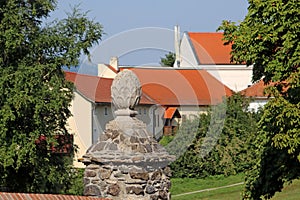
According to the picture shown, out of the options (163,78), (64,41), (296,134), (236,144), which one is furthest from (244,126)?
(296,134)

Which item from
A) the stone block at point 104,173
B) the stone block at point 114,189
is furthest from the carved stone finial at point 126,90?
the stone block at point 114,189

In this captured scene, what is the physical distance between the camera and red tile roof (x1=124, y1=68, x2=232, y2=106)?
3804 centimetres

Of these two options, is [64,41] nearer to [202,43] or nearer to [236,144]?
[236,144]

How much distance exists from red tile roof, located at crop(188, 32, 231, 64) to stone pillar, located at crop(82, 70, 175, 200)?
180 ft

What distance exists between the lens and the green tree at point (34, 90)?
25.6 metres

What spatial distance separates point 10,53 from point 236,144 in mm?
15593

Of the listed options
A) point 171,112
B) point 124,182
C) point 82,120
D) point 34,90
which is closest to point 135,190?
point 124,182

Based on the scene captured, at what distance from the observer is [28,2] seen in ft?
90.2

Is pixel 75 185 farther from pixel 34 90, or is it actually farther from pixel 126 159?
pixel 126 159

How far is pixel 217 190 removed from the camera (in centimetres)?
3244

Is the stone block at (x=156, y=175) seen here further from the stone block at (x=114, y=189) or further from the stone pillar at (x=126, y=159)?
the stone block at (x=114, y=189)

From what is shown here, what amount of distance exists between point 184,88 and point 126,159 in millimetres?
31402

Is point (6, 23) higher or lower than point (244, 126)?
higher

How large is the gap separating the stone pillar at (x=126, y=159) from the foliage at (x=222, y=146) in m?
26.2
